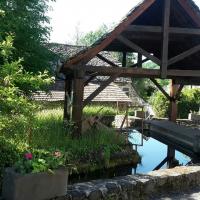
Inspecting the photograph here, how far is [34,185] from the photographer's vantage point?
191 inches

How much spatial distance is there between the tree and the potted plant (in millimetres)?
7577

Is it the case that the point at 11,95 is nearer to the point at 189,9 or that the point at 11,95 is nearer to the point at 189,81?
the point at 189,9

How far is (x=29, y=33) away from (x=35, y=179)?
881cm

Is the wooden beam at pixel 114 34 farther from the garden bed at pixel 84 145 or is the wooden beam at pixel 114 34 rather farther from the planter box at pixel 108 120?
the planter box at pixel 108 120

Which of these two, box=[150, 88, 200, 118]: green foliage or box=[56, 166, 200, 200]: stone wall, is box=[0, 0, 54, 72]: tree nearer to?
box=[56, 166, 200, 200]: stone wall

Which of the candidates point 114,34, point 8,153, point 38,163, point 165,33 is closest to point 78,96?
point 114,34

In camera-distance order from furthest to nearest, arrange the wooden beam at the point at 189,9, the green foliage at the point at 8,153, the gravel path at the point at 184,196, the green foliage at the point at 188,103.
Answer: the green foliage at the point at 188,103 → the wooden beam at the point at 189,9 → the green foliage at the point at 8,153 → the gravel path at the point at 184,196

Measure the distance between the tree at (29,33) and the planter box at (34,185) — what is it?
770 centimetres

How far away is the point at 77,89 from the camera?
384 inches

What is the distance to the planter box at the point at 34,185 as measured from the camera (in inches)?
187

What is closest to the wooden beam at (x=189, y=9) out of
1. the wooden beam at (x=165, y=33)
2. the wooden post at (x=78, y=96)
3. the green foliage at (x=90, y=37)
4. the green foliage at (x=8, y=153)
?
the wooden beam at (x=165, y=33)

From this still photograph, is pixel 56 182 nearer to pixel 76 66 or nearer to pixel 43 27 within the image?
pixel 76 66

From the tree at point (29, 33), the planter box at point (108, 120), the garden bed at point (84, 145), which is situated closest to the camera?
the garden bed at point (84, 145)

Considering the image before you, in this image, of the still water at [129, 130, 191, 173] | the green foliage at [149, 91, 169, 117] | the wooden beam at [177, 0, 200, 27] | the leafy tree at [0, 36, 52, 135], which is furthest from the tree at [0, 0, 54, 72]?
the green foliage at [149, 91, 169, 117]
